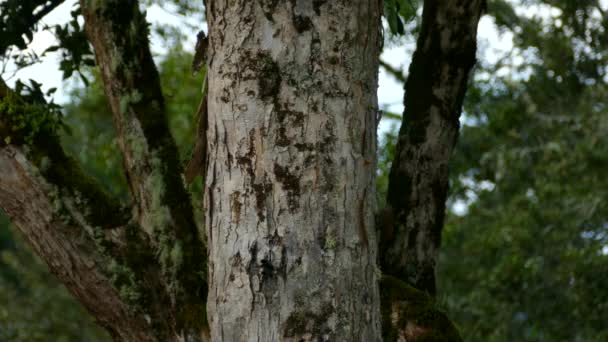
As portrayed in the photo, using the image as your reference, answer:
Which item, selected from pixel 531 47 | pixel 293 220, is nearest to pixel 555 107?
pixel 531 47

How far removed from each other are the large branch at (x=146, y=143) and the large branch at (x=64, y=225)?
0.17 m

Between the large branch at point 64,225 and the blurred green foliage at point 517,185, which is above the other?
the blurred green foliage at point 517,185

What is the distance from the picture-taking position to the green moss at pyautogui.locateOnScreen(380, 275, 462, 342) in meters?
3.04

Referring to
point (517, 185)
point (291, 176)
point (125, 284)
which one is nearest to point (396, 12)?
point (291, 176)

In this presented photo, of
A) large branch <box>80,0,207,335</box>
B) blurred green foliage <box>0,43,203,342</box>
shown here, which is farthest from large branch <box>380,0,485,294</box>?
blurred green foliage <box>0,43,203,342</box>

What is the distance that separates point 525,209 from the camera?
30.7 feet

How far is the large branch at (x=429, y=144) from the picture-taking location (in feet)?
11.3

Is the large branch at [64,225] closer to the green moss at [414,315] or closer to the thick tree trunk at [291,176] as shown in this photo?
the green moss at [414,315]

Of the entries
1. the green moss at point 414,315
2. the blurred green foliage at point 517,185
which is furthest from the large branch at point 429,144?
the blurred green foliage at point 517,185

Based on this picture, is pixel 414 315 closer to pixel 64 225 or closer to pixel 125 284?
pixel 125 284

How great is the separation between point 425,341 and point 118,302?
1.20 metres

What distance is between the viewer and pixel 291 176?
83.5 inches

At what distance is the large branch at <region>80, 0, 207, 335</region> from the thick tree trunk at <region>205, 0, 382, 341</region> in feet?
3.45

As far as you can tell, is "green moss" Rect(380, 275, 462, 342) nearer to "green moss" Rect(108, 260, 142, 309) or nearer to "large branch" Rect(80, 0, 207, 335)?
"large branch" Rect(80, 0, 207, 335)
